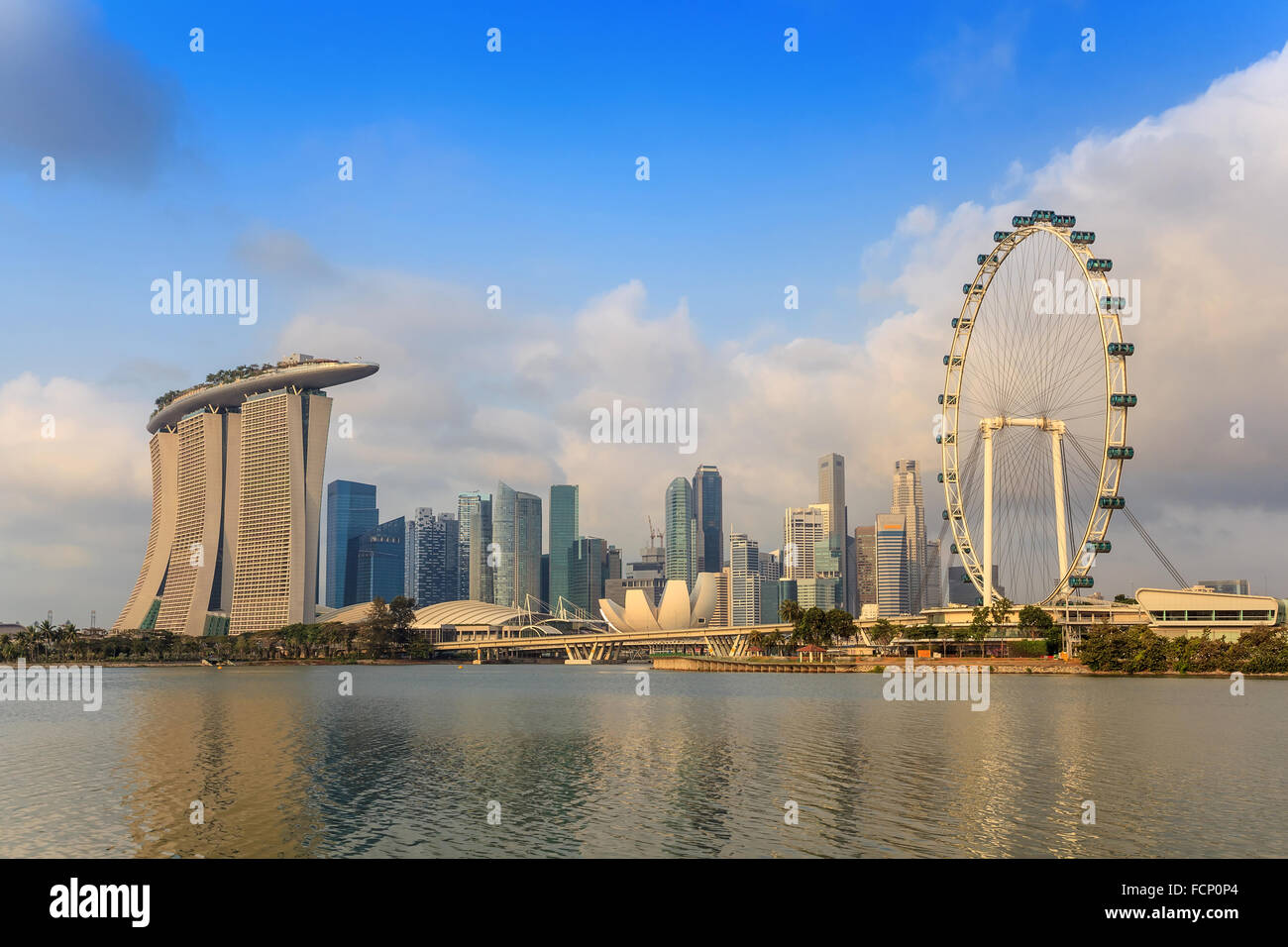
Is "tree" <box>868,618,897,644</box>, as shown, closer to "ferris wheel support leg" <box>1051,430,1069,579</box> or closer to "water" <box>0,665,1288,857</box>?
"ferris wheel support leg" <box>1051,430,1069,579</box>

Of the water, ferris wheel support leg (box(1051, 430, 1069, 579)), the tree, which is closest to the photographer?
the water

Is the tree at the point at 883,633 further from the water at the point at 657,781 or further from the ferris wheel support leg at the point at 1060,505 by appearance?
the water at the point at 657,781

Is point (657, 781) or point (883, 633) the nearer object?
point (657, 781)

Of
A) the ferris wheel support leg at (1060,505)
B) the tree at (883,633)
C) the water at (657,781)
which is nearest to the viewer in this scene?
the water at (657,781)

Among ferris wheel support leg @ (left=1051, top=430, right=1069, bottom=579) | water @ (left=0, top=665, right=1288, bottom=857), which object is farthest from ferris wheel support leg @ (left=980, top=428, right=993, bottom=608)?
water @ (left=0, top=665, right=1288, bottom=857)

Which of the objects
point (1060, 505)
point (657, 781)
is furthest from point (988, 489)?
point (657, 781)

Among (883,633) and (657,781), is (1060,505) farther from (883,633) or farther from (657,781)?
(657,781)

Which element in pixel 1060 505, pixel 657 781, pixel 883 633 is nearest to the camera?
pixel 657 781

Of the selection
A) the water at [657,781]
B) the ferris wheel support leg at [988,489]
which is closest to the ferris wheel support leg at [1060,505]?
the ferris wheel support leg at [988,489]

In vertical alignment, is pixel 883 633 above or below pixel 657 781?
below

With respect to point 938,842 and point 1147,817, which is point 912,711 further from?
point 938,842
